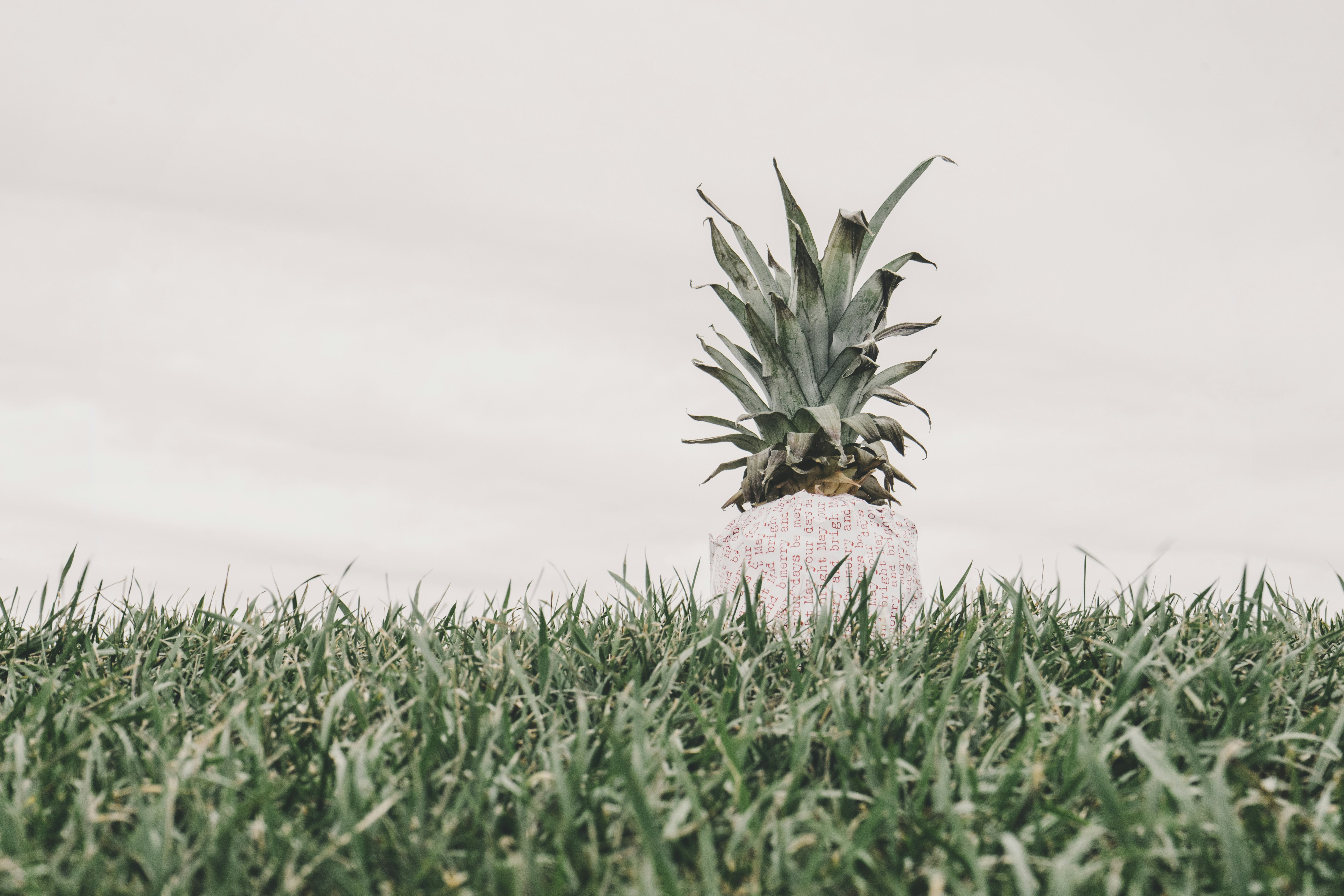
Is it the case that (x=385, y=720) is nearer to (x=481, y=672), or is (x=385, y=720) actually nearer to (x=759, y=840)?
(x=481, y=672)

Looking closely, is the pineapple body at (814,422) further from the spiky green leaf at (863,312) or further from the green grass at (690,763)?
the green grass at (690,763)

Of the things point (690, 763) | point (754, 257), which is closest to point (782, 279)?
point (754, 257)

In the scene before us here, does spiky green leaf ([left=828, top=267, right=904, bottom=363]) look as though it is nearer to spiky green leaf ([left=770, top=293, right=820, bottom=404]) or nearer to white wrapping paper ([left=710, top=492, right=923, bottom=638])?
spiky green leaf ([left=770, top=293, right=820, bottom=404])

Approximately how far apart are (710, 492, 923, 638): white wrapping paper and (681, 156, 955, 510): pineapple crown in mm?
199

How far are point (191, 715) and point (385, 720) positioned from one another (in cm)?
92

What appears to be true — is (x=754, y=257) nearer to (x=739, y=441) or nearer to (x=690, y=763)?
(x=739, y=441)

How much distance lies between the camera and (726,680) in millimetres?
3021

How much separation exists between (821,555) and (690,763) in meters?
2.02

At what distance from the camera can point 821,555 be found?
15.0 ft

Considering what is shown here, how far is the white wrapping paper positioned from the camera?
4.51 metres

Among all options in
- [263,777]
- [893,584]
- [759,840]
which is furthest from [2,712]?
[893,584]

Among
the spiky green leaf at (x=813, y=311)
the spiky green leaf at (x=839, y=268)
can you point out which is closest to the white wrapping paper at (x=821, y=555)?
the spiky green leaf at (x=813, y=311)

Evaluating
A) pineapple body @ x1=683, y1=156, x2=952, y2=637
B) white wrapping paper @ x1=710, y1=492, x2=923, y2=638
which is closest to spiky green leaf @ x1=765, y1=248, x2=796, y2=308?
pineapple body @ x1=683, y1=156, x2=952, y2=637

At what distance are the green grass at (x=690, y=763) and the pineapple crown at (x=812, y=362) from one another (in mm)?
1206
